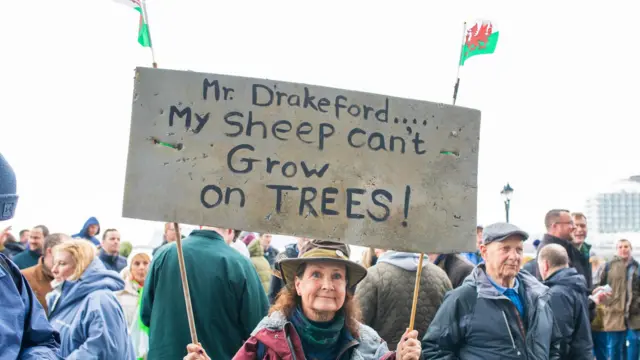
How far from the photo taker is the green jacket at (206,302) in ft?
15.3

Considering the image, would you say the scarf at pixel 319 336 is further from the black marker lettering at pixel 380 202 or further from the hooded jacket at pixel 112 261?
the hooded jacket at pixel 112 261

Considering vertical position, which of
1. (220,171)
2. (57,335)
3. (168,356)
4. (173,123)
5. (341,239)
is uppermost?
(173,123)

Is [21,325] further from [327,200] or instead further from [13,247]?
[13,247]

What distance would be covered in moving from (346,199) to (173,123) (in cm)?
84

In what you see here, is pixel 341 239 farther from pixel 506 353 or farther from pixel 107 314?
pixel 107 314

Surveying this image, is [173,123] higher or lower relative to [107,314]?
higher

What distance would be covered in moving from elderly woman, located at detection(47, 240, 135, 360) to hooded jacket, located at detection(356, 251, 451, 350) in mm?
1757

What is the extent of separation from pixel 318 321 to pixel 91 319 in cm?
208

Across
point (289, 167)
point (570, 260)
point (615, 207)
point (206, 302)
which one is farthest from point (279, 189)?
A: point (615, 207)

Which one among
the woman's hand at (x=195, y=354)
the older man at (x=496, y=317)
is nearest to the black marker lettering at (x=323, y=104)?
the woman's hand at (x=195, y=354)

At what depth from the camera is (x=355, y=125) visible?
325 centimetres

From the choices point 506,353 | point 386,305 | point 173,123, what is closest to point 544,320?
point 506,353

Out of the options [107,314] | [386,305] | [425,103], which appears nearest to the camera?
[425,103]

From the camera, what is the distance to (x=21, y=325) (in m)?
2.84
